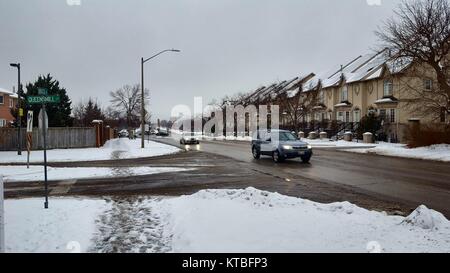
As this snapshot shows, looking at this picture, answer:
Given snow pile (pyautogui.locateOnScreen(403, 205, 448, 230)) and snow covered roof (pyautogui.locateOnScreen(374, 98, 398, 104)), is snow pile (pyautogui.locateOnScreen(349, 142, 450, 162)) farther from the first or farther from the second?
snow covered roof (pyautogui.locateOnScreen(374, 98, 398, 104))

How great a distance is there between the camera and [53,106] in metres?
37.6

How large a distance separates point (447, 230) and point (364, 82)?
156 ft

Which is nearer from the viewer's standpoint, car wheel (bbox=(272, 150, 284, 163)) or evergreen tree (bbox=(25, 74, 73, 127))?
car wheel (bbox=(272, 150, 284, 163))

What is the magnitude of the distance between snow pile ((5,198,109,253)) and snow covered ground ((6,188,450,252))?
1 cm

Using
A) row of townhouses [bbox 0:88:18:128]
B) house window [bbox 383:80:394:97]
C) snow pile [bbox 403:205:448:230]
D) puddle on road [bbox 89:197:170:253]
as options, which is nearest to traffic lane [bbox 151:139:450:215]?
snow pile [bbox 403:205:448:230]

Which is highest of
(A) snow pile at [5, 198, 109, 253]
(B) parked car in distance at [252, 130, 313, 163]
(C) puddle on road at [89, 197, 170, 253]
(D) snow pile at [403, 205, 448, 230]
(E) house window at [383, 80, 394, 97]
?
(E) house window at [383, 80, 394, 97]

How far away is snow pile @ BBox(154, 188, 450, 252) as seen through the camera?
19.5 feet

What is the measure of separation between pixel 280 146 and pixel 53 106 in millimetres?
24714

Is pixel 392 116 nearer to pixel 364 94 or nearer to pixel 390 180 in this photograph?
pixel 364 94

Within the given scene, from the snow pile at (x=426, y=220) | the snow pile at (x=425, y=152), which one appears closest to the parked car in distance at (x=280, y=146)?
the snow pile at (x=425, y=152)

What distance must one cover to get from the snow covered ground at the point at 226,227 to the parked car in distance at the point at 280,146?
1164cm

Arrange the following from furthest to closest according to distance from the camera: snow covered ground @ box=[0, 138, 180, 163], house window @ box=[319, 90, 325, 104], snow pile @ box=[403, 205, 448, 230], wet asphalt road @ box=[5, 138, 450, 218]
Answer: house window @ box=[319, 90, 325, 104] < snow covered ground @ box=[0, 138, 180, 163] < wet asphalt road @ box=[5, 138, 450, 218] < snow pile @ box=[403, 205, 448, 230]

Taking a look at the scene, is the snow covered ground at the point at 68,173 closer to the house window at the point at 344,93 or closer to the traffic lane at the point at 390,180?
the traffic lane at the point at 390,180

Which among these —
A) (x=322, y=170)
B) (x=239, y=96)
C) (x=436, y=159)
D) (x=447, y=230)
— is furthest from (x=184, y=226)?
(x=239, y=96)
